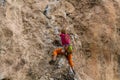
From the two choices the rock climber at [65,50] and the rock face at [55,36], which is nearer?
the rock face at [55,36]

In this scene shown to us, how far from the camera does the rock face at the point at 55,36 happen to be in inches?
414

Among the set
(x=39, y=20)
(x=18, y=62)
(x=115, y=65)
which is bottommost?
(x=115, y=65)

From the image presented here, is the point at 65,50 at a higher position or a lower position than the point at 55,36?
lower

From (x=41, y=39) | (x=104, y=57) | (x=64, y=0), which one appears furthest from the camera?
(x=64, y=0)

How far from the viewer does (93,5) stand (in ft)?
43.8

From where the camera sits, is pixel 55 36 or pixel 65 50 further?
pixel 55 36

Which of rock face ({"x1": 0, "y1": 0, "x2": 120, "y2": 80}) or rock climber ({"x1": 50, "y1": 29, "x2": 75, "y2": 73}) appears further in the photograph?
rock climber ({"x1": 50, "y1": 29, "x2": 75, "y2": 73})

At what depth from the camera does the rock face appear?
34.5ft

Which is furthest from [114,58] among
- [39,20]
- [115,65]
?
[39,20]

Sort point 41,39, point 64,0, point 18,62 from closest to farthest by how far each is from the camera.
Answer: point 18,62, point 41,39, point 64,0

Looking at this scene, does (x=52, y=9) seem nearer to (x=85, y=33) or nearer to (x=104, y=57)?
(x=85, y=33)

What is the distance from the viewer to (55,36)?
38.1ft

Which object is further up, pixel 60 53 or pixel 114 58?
→ pixel 60 53

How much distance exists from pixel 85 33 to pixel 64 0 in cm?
173
